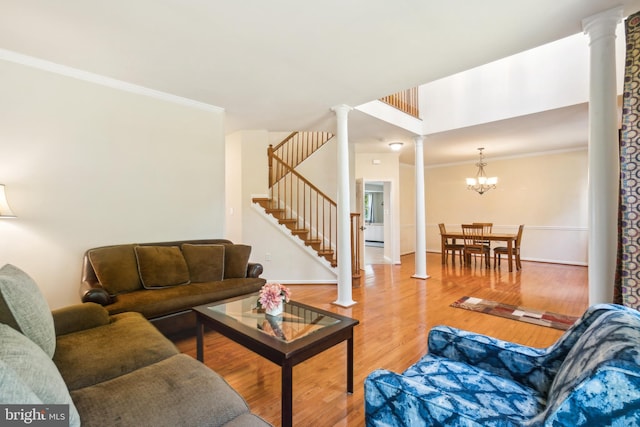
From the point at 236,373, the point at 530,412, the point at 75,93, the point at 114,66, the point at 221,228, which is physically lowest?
the point at 236,373

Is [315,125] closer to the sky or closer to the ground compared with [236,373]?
closer to the sky

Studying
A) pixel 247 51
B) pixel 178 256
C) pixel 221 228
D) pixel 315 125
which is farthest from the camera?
pixel 315 125

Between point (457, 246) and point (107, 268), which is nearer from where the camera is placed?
point (107, 268)

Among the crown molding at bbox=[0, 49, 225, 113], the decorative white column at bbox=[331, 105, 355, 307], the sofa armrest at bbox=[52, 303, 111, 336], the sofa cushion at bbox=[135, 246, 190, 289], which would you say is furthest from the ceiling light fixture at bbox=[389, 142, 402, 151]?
the sofa armrest at bbox=[52, 303, 111, 336]

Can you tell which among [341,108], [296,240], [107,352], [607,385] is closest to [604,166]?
[607,385]

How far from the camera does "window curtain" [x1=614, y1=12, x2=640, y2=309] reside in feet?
6.20

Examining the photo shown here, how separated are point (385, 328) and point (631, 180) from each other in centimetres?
235

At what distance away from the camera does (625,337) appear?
0.91m

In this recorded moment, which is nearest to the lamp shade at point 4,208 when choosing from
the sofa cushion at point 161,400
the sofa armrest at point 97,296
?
the sofa armrest at point 97,296

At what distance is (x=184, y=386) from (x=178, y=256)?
7.19ft

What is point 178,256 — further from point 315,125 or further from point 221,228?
point 315,125

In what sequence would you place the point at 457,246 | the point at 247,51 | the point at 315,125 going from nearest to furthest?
1. the point at 247,51
2. the point at 315,125
3. the point at 457,246

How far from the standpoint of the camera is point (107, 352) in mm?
1623

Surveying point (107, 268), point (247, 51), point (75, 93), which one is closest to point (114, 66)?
point (75, 93)
